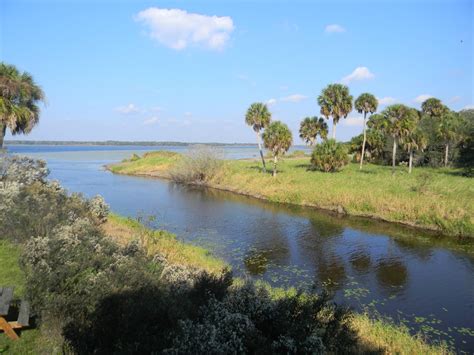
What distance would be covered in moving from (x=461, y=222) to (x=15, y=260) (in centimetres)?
2532

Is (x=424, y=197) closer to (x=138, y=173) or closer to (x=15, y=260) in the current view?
(x=15, y=260)

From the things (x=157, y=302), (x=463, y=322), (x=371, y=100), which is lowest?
(x=463, y=322)

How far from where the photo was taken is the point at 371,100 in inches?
1941

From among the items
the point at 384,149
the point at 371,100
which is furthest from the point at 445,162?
the point at 371,100

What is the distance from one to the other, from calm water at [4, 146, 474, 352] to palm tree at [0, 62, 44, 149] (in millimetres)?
10813

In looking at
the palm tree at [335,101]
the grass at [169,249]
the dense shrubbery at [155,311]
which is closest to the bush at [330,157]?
the palm tree at [335,101]

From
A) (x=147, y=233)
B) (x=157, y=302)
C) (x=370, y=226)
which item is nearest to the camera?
(x=157, y=302)

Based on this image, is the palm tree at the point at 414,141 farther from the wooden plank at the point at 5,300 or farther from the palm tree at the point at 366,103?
the wooden plank at the point at 5,300

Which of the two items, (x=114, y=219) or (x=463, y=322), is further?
(x=114, y=219)

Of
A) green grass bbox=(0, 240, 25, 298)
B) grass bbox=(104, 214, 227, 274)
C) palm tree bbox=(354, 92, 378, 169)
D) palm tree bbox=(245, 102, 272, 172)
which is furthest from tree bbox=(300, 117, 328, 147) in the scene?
green grass bbox=(0, 240, 25, 298)

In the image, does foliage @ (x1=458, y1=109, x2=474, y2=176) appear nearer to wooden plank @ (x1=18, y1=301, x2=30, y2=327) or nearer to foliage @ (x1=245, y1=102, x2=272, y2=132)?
foliage @ (x1=245, y1=102, x2=272, y2=132)

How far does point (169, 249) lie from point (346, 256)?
9.56 m

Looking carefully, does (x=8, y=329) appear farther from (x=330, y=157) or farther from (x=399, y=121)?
(x=330, y=157)

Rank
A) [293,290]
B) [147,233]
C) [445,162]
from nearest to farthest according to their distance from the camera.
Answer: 1. [293,290]
2. [147,233]
3. [445,162]
